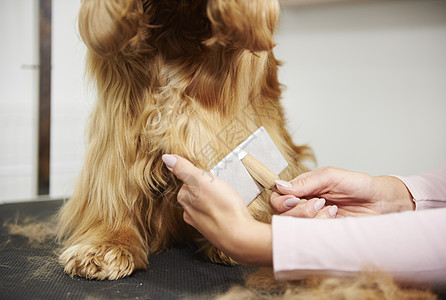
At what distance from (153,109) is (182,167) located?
0.18 metres

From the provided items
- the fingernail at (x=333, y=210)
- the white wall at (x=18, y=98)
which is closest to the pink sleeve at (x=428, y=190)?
the fingernail at (x=333, y=210)

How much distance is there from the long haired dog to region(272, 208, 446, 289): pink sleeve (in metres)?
0.32

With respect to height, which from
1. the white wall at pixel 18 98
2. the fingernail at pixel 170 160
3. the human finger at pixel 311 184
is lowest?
the white wall at pixel 18 98

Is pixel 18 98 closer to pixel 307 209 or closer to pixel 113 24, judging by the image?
pixel 113 24

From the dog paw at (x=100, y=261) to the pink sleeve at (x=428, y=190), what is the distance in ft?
2.23

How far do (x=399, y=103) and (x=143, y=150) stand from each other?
1.76m

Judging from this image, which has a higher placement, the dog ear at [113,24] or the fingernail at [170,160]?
the dog ear at [113,24]

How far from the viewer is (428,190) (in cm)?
100

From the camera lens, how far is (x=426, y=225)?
0.67m

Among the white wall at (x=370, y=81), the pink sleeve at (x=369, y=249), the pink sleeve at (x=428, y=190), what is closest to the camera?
the pink sleeve at (x=369, y=249)

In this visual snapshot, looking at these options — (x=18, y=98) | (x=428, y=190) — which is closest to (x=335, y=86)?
(x=428, y=190)

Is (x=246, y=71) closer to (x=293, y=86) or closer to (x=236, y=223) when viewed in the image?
(x=236, y=223)

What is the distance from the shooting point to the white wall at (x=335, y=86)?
2152 millimetres

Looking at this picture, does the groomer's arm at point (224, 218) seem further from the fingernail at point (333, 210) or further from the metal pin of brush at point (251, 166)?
the fingernail at point (333, 210)
